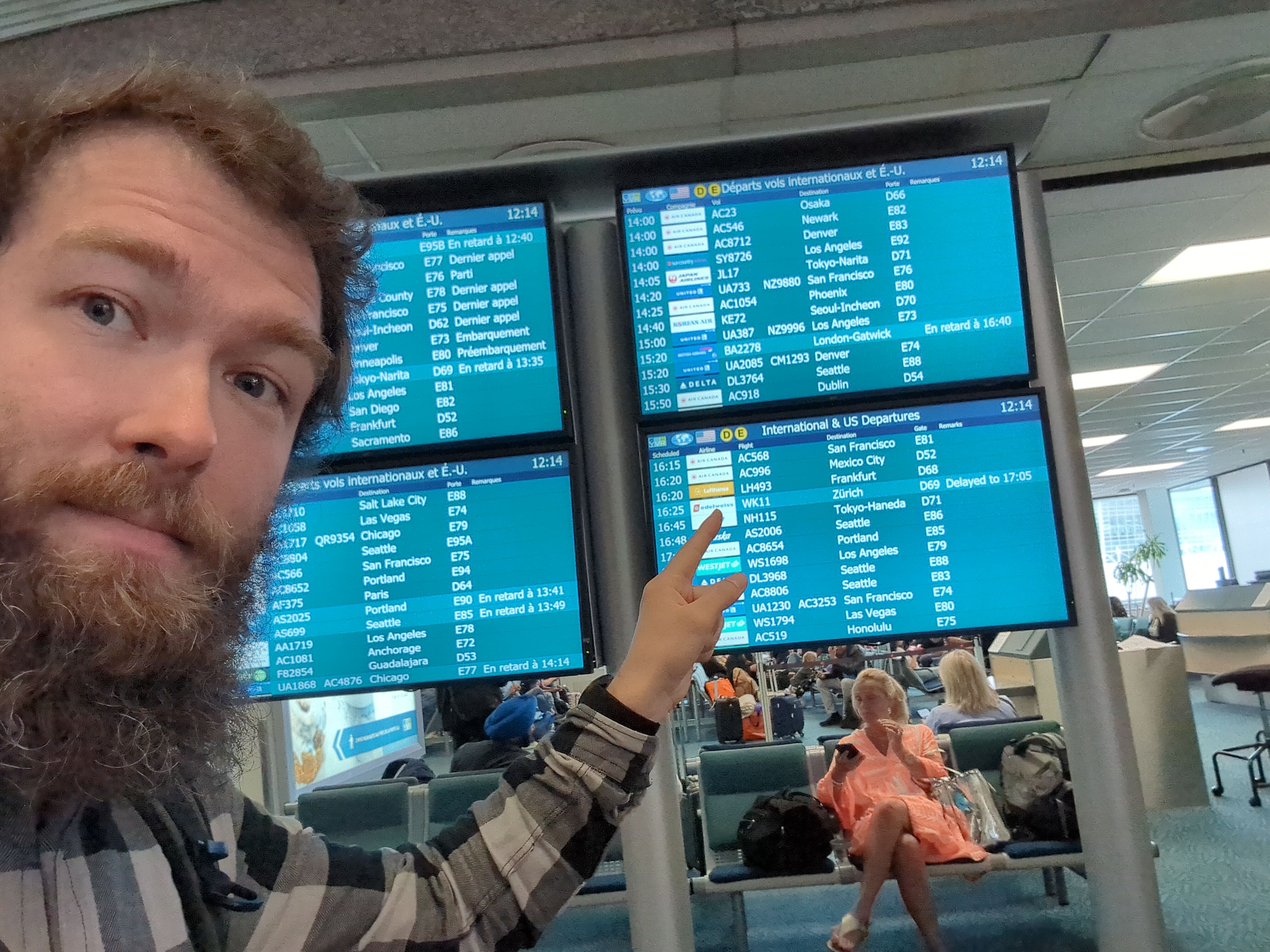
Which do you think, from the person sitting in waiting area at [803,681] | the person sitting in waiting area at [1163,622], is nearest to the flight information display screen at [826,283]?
the person sitting in waiting area at [803,681]

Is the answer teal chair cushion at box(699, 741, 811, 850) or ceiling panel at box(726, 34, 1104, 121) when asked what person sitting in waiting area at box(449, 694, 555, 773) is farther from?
ceiling panel at box(726, 34, 1104, 121)

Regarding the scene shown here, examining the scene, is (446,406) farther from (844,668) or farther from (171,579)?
(844,668)

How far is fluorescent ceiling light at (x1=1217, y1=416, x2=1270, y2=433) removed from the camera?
12047 mm

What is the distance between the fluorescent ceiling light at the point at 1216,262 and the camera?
534 cm

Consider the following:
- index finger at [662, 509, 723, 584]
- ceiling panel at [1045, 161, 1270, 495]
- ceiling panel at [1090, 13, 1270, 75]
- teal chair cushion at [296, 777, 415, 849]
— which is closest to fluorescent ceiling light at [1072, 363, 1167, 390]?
ceiling panel at [1045, 161, 1270, 495]

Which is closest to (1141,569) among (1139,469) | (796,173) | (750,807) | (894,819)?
(1139,469)

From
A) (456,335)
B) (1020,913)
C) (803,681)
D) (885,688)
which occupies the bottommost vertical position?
(1020,913)

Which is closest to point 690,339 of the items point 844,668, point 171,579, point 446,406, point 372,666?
point 446,406

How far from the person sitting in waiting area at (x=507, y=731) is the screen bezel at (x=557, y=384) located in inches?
77.2

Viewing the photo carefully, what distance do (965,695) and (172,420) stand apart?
4.26 meters

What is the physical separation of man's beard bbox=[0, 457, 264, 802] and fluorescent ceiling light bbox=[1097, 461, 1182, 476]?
708 inches

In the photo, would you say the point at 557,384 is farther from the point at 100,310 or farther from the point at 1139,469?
the point at 1139,469

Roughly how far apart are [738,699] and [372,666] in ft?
16.0

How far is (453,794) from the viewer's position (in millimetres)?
2902
